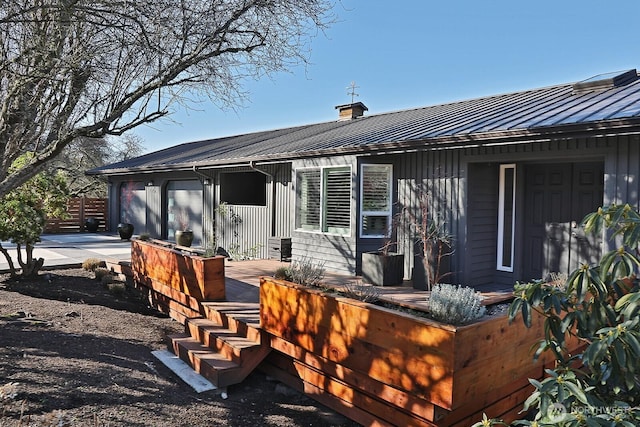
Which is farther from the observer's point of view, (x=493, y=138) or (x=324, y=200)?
(x=324, y=200)

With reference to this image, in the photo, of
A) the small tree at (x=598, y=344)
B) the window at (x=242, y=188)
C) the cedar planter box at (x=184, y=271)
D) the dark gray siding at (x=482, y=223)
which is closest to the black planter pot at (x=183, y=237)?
the window at (x=242, y=188)

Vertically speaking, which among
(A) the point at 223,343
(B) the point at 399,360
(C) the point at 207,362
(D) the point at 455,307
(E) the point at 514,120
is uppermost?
(E) the point at 514,120

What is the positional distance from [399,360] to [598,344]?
58.6 inches

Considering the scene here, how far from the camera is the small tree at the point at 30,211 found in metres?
7.44

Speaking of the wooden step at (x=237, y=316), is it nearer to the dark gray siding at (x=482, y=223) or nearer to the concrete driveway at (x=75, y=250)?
the dark gray siding at (x=482, y=223)

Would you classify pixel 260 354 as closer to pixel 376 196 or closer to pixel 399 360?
pixel 399 360

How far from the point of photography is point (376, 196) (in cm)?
758

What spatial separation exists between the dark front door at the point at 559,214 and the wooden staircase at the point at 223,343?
403 centimetres

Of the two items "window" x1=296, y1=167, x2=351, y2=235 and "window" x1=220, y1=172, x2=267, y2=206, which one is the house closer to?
"window" x1=296, y1=167, x2=351, y2=235

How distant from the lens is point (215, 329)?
16.7 feet

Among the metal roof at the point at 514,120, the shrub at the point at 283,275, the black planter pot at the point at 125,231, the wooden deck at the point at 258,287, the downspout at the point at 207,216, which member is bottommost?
the wooden deck at the point at 258,287

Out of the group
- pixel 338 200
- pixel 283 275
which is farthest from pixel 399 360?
pixel 338 200

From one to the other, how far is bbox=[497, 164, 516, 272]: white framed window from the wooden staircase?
3784mm

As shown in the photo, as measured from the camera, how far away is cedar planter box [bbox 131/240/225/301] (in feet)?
18.8
